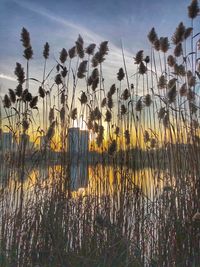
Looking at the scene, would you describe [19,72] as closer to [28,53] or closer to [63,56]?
[28,53]

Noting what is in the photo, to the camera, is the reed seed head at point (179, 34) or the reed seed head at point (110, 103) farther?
the reed seed head at point (110, 103)

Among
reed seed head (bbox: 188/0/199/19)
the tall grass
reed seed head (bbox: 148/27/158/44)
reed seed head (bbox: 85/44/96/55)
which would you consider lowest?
the tall grass

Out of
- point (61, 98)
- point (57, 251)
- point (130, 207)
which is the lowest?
point (57, 251)

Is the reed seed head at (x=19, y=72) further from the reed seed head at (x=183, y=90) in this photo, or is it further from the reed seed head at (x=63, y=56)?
the reed seed head at (x=183, y=90)

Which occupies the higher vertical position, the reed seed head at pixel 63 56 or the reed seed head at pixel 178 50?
the reed seed head at pixel 63 56

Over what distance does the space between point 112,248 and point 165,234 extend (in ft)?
1.34

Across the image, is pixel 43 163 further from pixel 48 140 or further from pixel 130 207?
pixel 130 207

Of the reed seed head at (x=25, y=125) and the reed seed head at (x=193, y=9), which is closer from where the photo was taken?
the reed seed head at (x=193, y=9)

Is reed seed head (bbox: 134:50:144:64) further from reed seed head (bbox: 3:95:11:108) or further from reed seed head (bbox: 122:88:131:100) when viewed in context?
reed seed head (bbox: 3:95:11:108)

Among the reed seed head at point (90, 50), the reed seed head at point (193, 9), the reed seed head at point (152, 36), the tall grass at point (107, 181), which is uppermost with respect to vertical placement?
the reed seed head at point (193, 9)

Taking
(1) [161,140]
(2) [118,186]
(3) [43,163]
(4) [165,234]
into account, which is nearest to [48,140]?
(3) [43,163]

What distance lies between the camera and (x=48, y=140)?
400 centimetres

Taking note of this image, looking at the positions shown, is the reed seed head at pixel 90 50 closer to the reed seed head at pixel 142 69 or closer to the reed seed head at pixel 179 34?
the reed seed head at pixel 142 69

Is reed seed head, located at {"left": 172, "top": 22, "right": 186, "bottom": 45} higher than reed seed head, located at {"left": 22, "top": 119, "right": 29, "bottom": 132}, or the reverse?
reed seed head, located at {"left": 172, "top": 22, "right": 186, "bottom": 45}
